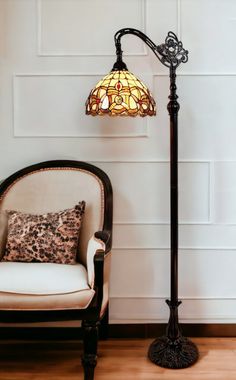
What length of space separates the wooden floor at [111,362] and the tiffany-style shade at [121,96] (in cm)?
128

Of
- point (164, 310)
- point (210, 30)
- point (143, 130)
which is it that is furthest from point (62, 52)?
point (164, 310)

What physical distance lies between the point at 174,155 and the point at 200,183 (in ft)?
1.26

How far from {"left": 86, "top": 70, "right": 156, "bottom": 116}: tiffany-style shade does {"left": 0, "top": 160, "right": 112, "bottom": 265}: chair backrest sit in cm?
44

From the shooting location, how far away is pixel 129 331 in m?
2.76

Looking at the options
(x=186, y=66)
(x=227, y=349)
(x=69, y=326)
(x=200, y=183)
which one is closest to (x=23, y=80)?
(x=186, y=66)

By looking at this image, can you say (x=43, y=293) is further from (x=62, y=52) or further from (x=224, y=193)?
(x=62, y=52)

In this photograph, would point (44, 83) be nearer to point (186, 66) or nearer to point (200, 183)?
point (186, 66)

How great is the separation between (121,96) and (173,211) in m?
0.65

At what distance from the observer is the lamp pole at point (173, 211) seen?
2.37 meters

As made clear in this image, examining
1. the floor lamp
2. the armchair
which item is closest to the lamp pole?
the floor lamp

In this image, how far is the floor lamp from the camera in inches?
89.1

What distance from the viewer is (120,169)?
274cm

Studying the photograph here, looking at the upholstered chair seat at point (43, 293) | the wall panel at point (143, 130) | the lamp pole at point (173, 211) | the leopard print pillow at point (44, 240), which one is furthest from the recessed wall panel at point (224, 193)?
the upholstered chair seat at point (43, 293)

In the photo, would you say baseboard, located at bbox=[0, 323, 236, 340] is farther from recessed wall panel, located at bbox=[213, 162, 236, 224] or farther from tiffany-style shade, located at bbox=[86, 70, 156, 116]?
tiffany-style shade, located at bbox=[86, 70, 156, 116]
